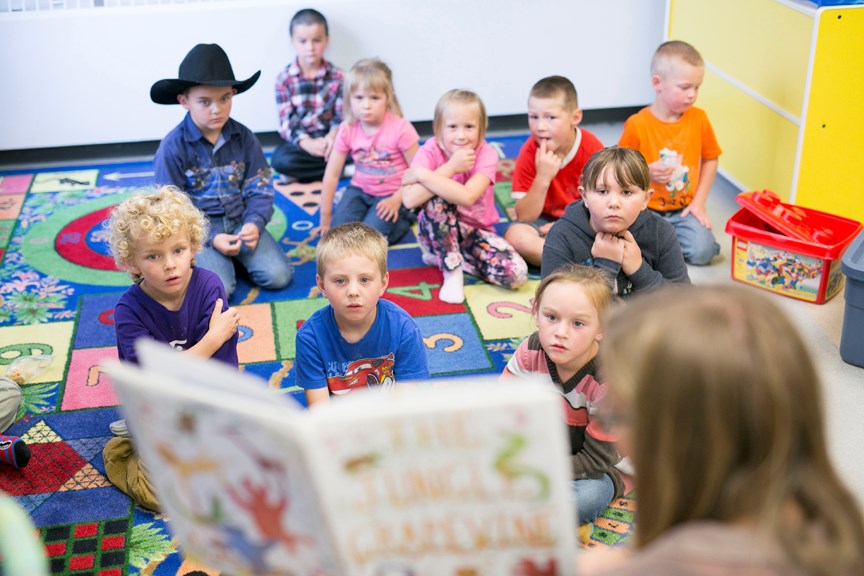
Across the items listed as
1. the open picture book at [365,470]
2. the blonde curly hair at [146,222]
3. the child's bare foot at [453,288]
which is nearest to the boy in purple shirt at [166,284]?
the blonde curly hair at [146,222]

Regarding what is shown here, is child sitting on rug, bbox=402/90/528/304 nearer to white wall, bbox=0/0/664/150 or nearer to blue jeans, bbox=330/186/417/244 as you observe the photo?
blue jeans, bbox=330/186/417/244

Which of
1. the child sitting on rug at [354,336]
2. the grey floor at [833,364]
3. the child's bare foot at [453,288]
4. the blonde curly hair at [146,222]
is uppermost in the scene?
the blonde curly hair at [146,222]

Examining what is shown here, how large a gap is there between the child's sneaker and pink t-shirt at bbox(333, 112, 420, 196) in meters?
1.36

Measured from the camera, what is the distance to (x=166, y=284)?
7.02 ft

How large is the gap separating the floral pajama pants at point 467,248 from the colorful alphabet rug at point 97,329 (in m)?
0.05

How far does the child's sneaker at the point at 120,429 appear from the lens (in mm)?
2248

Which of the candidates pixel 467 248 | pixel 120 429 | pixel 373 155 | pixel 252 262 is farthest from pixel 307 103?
pixel 120 429

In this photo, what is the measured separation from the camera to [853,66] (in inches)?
112

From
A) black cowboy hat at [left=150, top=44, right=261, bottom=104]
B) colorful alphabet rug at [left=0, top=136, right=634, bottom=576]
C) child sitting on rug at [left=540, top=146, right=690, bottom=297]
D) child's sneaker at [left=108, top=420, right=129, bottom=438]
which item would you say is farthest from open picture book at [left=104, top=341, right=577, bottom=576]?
black cowboy hat at [left=150, top=44, right=261, bottom=104]

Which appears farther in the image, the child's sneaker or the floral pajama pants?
the floral pajama pants

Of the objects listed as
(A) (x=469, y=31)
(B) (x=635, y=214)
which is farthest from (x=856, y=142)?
(A) (x=469, y=31)

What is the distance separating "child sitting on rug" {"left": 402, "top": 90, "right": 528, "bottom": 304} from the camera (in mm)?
2893

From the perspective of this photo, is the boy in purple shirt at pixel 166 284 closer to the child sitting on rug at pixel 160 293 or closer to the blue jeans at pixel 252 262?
the child sitting on rug at pixel 160 293

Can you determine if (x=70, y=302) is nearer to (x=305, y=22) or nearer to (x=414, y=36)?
(x=305, y=22)
